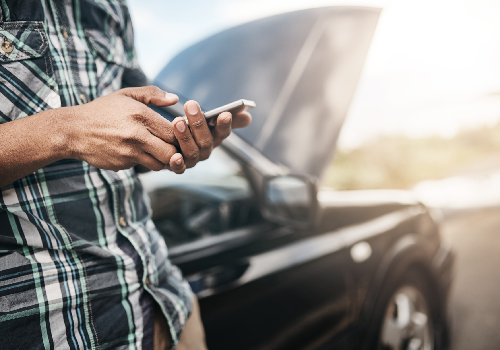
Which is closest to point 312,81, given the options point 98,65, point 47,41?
point 98,65

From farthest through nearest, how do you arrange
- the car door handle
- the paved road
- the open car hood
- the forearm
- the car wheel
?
the paved road
the car wheel
the open car hood
the car door handle
the forearm

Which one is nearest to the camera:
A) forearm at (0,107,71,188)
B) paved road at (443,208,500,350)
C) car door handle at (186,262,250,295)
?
forearm at (0,107,71,188)

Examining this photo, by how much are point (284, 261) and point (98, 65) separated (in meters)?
1.17

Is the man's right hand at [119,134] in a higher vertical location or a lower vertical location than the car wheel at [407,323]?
higher

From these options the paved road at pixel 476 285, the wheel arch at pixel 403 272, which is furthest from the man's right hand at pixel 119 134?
the paved road at pixel 476 285

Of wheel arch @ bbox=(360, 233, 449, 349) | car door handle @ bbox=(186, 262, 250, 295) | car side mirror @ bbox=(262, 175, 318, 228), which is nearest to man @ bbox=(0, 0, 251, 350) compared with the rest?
car door handle @ bbox=(186, 262, 250, 295)

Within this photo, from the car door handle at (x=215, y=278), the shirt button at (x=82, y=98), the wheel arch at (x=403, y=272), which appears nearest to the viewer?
the shirt button at (x=82, y=98)

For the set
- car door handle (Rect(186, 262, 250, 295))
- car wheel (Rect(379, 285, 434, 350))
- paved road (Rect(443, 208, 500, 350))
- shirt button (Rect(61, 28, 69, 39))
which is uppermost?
shirt button (Rect(61, 28, 69, 39))

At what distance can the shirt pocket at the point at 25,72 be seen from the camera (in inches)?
29.6

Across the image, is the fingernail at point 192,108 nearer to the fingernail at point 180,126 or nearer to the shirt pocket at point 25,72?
the fingernail at point 180,126

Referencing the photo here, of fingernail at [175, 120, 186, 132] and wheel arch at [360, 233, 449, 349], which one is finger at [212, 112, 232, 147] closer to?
fingernail at [175, 120, 186, 132]

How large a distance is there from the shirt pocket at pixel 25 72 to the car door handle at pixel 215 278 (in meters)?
0.84

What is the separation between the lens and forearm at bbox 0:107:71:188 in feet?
2.26

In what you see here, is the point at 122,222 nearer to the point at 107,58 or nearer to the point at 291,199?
the point at 107,58
